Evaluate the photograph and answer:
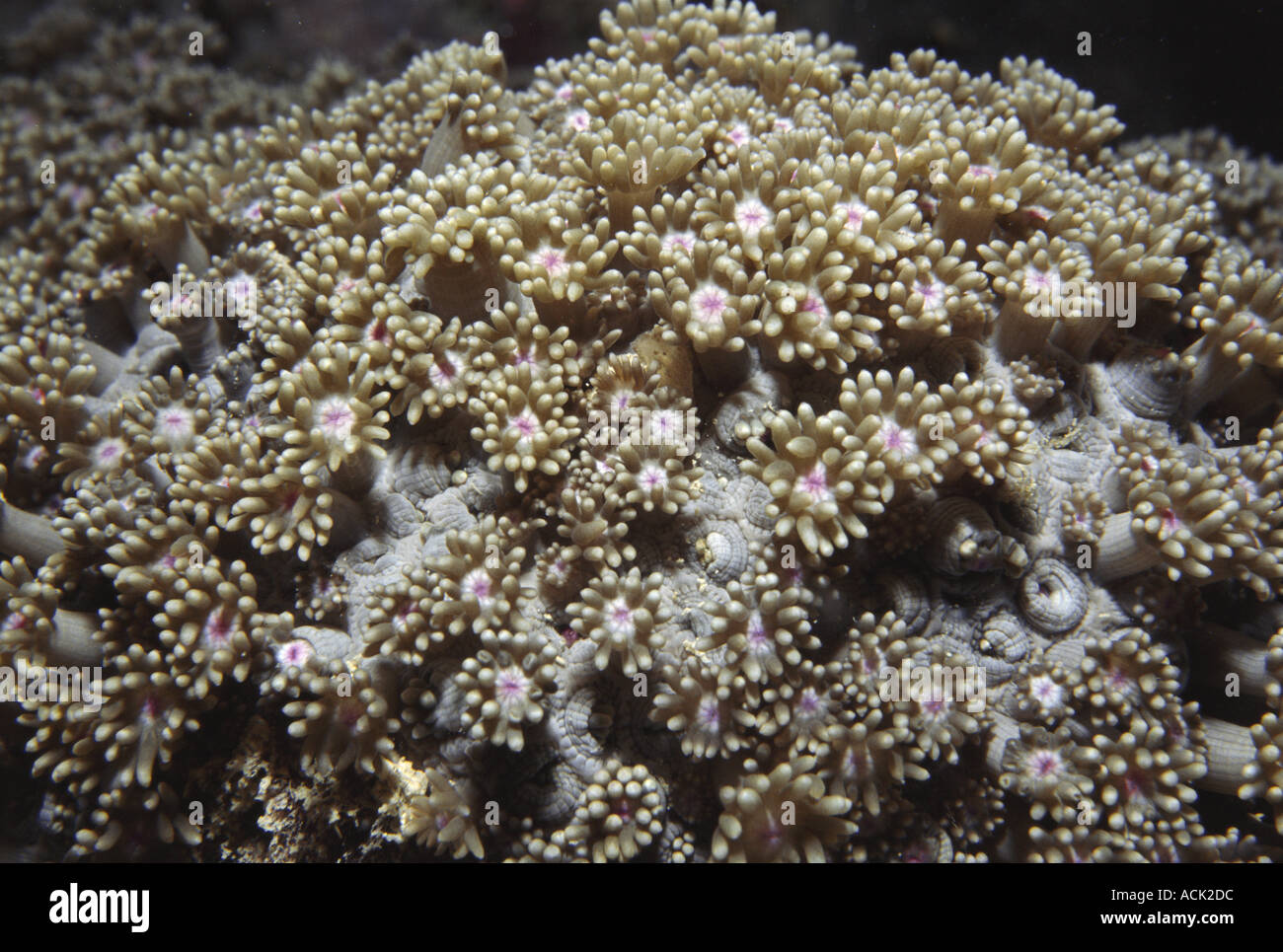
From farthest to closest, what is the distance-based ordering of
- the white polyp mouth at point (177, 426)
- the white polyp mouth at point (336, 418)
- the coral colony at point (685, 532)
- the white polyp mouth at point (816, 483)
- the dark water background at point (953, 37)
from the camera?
1. the dark water background at point (953, 37)
2. the white polyp mouth at point (177, 426)
3. the white polyp mouth at point (336, 418)
4. the coral colony at point (685, 532)
5. the white polyp mouth at point (816, 483)

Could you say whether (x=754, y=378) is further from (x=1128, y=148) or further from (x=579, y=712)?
(x=1128, y=148)

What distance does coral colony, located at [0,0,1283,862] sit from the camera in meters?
3.23

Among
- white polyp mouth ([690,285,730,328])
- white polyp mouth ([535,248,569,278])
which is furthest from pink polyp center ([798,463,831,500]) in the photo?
white polyp mouth ([535,248,569,278])

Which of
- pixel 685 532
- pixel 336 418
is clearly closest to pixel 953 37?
pixel 685 532

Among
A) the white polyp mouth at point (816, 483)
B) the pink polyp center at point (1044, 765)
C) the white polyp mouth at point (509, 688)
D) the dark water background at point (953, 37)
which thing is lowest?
the pink polyp center at point (1044, 765)

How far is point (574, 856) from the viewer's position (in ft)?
10.8

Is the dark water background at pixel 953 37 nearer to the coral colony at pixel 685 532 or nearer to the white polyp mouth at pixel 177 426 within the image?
the coral colony at pixel 685 532

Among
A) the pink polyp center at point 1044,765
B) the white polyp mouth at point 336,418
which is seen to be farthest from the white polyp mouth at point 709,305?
the pink polyp center at point 1044,765

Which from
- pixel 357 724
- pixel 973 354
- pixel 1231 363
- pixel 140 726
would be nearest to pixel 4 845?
pixel 140 726

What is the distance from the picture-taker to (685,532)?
135 inches

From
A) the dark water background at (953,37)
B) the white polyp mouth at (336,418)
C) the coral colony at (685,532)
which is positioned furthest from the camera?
the dark water background at (953,37)

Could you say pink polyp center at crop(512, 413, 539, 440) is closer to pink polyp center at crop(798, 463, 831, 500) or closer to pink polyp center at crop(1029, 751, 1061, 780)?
pink polyp center at crop(798, 463, 831, 500)

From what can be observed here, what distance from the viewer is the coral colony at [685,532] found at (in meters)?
3.23
